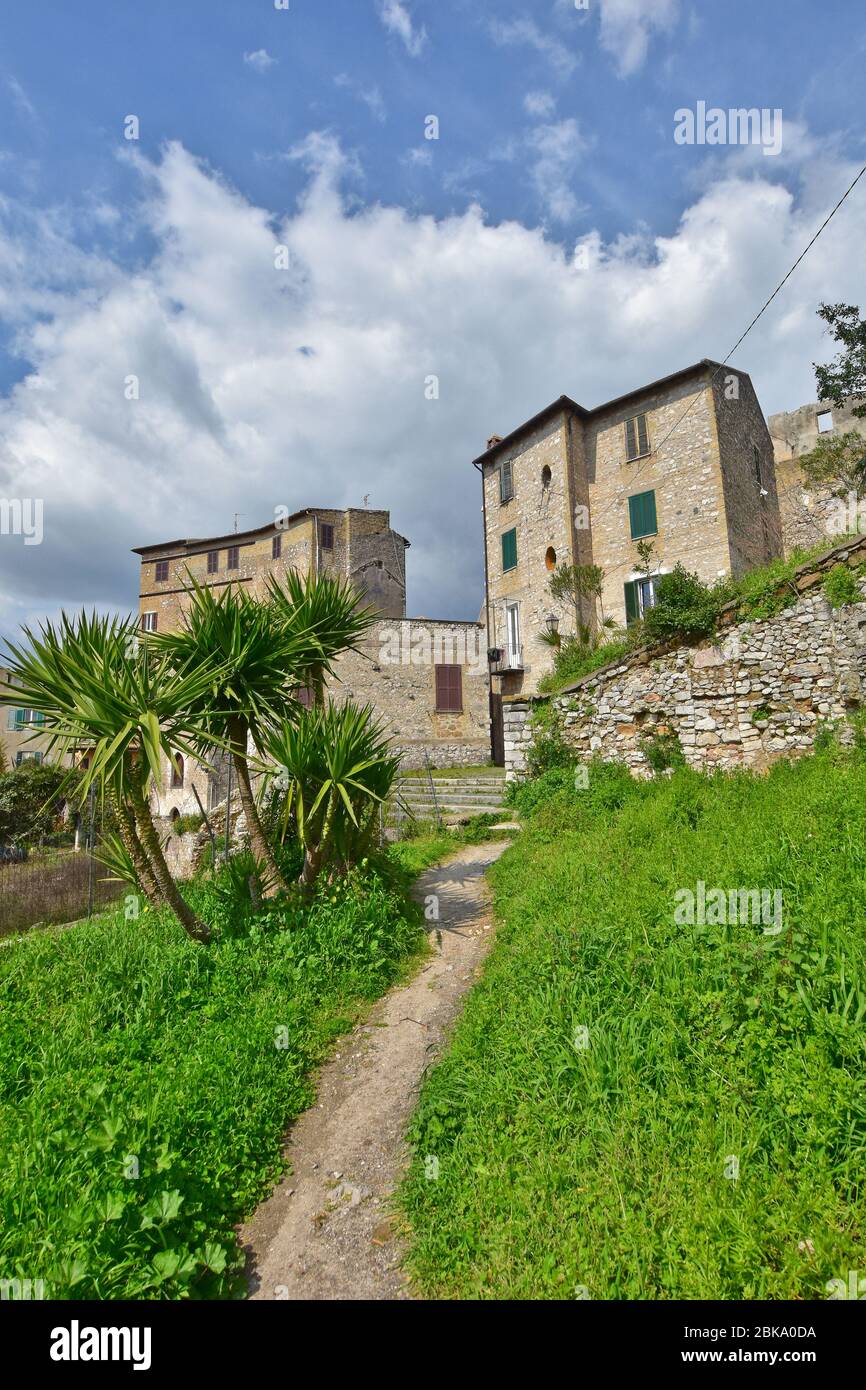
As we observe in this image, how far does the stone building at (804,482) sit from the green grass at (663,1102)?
67.8 ft

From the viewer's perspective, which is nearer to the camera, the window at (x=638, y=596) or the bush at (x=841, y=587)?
the bush at (x=841, y=587)

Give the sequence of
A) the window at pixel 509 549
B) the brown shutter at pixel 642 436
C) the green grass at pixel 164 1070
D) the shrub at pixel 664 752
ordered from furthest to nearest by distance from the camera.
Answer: the window at pixel 509 549 → the brown shutter at pixel 642 436 → the shrub at pixel 664 752 → the green grass at pixel 164 1070

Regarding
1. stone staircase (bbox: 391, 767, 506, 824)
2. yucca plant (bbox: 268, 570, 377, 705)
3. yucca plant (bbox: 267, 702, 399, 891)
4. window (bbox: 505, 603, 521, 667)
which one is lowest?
stone staircase (bbox: 391, 767, 506, 824)

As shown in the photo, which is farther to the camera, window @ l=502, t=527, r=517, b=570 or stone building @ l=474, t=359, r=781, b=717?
window @ l=502, t=527, r=517, b=570

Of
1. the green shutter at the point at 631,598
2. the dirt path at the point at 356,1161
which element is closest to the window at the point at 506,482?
the green shutter at the point at 631,598

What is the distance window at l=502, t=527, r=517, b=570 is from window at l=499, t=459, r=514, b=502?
138 centimetres

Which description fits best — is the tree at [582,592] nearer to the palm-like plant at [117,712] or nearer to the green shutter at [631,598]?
the green shutter at [631,598]

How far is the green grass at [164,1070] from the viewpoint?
2.48 m

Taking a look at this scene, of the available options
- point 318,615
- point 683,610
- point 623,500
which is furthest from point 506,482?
point 318,615

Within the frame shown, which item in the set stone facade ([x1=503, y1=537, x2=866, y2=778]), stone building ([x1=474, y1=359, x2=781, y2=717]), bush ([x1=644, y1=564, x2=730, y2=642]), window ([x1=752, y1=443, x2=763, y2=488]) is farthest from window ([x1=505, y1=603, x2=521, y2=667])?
bush ([x1=644, y1=564, x2=730, y2=642])

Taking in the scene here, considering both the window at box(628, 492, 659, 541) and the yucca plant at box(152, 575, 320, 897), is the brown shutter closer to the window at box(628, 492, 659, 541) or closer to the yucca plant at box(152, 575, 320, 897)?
the window at box(628, 492, 659, 541)

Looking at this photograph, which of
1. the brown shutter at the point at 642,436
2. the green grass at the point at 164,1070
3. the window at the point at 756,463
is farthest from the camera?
the window at the point at 756,463

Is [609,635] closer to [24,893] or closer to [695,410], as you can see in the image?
[695,410]

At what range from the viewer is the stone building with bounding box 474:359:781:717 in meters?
17.4
